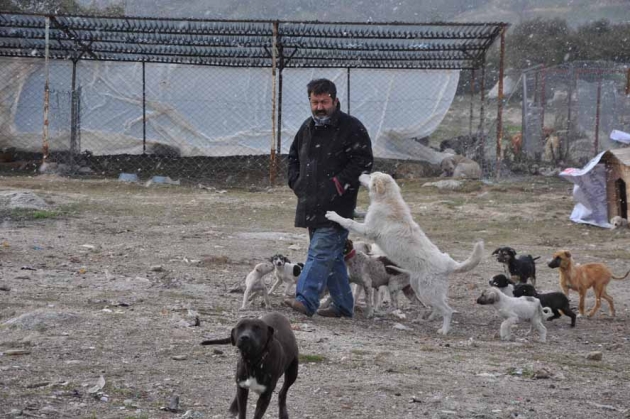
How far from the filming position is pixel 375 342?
22.5 ft

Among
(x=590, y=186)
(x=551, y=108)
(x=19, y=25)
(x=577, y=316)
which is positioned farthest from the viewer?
(x=551, y=108)

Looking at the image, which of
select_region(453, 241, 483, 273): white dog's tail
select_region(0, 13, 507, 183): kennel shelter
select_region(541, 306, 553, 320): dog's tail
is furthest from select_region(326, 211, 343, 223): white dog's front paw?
select_region(0, 13, 507, 183): kennel shelter

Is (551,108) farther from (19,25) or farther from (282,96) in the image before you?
(19,25)

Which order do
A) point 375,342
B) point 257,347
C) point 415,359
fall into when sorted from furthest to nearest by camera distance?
point 375,342 → point 415,359 → point 257,347

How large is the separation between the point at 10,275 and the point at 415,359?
397 centimetres

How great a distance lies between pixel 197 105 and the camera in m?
19.9

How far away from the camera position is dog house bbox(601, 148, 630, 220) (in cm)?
1413

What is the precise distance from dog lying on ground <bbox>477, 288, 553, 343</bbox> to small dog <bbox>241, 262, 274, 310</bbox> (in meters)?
1.79

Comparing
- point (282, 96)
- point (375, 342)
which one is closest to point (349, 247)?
point (375, 342)

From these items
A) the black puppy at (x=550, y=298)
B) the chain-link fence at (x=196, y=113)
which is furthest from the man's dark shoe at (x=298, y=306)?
the chain-link fence at (x=196, y=113)

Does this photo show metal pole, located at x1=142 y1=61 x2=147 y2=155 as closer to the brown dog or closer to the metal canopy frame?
the metal canopy frame

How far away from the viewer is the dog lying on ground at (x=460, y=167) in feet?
62.7

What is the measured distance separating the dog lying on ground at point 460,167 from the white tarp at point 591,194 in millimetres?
4460

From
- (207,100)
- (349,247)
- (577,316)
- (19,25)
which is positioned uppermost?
(19,25)
